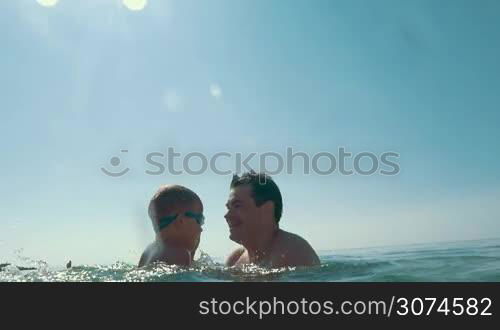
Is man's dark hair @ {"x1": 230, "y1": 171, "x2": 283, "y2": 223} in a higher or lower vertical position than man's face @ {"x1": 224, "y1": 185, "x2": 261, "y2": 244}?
higher

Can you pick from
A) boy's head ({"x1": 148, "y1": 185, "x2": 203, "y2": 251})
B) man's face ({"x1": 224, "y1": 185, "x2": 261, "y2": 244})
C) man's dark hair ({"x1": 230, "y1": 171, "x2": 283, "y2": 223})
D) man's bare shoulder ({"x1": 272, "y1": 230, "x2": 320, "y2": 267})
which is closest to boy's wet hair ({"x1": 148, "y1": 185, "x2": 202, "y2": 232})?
boy's head ({"x1": 148, "y1": 185, "x2": 203, "y2": 251})

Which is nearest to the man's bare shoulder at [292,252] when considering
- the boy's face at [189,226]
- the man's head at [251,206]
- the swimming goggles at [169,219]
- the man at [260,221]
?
the man at [260,221]

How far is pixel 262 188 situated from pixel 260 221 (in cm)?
59

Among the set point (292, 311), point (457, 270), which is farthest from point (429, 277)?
point (292, 311)

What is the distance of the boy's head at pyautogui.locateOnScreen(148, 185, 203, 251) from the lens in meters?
6.86

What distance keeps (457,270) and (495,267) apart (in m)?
0.84

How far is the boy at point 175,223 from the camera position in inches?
269

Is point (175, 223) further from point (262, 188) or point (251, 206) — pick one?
point (262, 188)

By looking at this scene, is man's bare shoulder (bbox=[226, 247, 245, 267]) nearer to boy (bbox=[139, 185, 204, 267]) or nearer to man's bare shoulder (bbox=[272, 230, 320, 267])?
man's bare shoulder (bbox=[272, 230, 320, 267])

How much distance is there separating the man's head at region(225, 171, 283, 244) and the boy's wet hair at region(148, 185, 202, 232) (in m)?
0.79

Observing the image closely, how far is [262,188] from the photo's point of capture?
7562 millimetres

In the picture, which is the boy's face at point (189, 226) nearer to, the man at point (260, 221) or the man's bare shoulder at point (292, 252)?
the man at point (260, 221)

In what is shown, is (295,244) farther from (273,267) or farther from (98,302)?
(98,302)

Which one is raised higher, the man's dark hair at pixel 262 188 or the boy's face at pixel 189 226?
the man's dark hair at pixel 262 188
